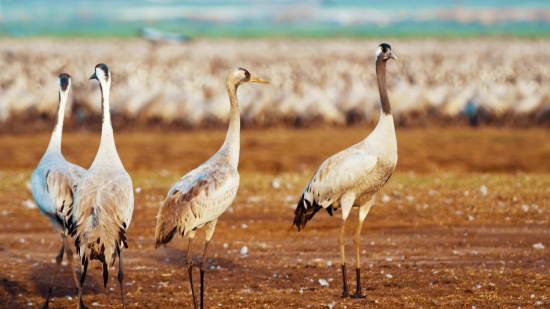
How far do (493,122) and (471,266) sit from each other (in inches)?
543

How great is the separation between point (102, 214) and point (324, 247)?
3532 mm

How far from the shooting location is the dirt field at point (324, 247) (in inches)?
298

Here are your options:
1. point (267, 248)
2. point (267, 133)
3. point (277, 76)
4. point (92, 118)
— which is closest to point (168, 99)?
point (92, 118)

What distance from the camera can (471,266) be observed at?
841 centimetres

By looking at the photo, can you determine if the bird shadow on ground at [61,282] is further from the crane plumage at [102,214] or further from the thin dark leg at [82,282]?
the crane plumage at [102,214]

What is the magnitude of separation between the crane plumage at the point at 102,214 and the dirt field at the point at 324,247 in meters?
1.04

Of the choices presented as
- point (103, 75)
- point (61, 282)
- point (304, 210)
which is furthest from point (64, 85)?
point (304, 210)

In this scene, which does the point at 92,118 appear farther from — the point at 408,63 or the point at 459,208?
the point at 408,63

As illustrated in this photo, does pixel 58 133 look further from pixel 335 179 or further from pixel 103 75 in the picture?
pixel 335 179

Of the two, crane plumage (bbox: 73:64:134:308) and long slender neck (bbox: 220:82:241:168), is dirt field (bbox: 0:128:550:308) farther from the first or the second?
long slender neck (bbox: 220:82:241:168)

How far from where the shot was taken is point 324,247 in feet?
31.3

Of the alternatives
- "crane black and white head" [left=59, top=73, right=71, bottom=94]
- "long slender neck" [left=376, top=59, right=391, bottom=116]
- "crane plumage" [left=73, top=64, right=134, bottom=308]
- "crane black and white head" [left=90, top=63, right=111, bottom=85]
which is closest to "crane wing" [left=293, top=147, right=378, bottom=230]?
"long slender neck" [left=376, top=59, right=391, bottom=116]

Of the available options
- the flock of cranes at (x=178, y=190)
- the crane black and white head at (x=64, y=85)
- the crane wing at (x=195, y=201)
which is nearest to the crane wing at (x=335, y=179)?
the flock of cranes at (x=178, y=190)

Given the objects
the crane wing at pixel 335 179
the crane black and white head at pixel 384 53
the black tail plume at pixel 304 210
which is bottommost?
the black tail plume at pixel 304 210
